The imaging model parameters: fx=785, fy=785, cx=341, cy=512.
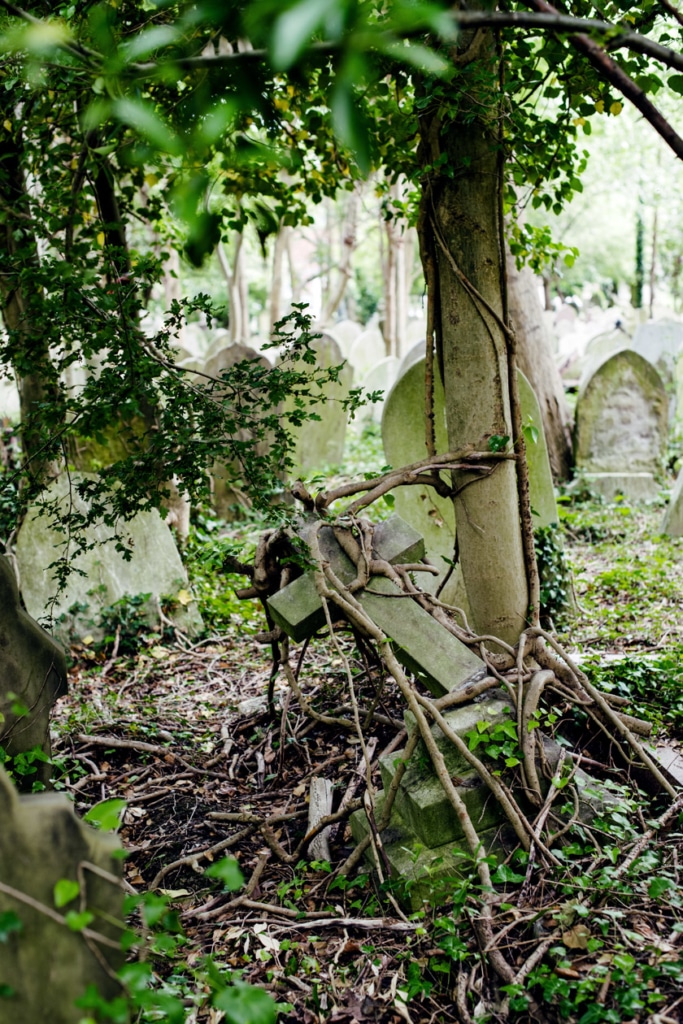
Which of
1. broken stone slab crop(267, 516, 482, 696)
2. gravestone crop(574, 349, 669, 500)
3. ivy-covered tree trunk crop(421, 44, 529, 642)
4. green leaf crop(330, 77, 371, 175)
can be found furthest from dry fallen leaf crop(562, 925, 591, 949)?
gravestone crop(574, 349, 669, 500)

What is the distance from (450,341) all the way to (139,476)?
1.29 m

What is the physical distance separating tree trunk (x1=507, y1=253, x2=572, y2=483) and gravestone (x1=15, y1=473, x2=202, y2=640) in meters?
3.61

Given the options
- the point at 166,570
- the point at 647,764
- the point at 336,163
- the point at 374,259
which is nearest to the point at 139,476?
the point at 647,764

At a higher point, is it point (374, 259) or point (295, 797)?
point (374, 259)

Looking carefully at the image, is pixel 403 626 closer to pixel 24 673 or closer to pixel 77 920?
pixel 24 673

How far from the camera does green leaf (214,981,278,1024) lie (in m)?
1.27

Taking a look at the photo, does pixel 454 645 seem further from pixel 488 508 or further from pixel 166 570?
pixel 166 570

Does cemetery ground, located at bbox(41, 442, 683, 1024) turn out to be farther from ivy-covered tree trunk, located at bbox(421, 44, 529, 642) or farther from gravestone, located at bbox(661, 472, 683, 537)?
gravestone, located at bbox(661, 472, 683, 537)

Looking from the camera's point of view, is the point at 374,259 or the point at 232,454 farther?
the point at 374,259

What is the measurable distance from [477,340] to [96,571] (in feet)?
11.5

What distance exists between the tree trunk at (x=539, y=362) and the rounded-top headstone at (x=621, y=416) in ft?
0.61

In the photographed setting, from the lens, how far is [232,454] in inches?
113

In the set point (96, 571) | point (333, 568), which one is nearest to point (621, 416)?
point (96, 571)

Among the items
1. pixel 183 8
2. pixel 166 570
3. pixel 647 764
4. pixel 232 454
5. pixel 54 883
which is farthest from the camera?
pixel 166 570
